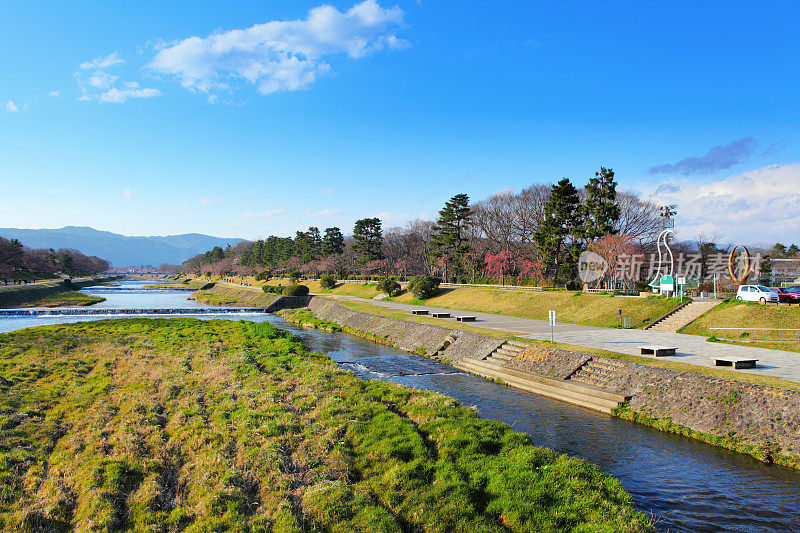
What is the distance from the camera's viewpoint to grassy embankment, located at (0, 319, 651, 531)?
7.45 m

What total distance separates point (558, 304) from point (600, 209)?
38.1ft

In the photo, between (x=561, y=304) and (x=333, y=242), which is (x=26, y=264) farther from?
(x=561, y=304)

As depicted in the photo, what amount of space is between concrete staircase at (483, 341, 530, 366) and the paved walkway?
1.97 m

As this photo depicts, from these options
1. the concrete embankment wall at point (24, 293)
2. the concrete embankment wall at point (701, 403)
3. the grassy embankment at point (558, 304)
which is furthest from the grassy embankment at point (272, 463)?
the concrete embankment wall at point (24, 293)

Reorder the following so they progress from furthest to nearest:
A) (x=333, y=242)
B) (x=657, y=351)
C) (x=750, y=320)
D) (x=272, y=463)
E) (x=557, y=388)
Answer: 1. (x=333, y=242)
2. (x=750, y=320)
3. (x=657, y=351)
4. (x=557, y=388)
5. (x=272, y=463)

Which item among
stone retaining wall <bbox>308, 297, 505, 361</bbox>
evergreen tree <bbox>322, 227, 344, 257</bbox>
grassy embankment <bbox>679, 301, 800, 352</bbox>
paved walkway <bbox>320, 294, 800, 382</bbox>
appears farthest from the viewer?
evergreen tree <bbox>322, 227, 344, 257</bbox>

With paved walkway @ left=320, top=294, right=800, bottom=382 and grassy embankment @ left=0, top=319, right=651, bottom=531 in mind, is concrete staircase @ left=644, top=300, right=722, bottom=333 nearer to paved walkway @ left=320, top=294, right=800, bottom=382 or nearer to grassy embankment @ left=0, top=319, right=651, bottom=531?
paved walkway @ left=320, top=294, right=800, bottom=382

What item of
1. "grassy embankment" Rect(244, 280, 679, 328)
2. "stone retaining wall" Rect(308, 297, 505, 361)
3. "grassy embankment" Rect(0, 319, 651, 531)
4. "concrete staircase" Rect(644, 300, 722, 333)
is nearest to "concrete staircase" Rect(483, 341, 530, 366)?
"stone retaining wall" Rect(308, 297, 505, 361)

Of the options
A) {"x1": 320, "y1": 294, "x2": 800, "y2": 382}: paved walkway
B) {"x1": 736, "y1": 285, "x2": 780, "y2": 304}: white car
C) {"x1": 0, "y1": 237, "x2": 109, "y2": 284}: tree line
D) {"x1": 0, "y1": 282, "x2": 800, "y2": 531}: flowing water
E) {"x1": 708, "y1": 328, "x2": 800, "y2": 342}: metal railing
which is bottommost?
A: {"x1": 0, "y1": 282, "x2": 800, "y2": 531}: flowing water

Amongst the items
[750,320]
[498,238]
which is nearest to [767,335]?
[750,320]

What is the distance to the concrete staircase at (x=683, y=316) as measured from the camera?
82.8ft

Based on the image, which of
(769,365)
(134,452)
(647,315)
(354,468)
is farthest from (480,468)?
(647,315)

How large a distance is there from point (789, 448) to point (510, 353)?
11.3m

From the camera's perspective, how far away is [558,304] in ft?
114
